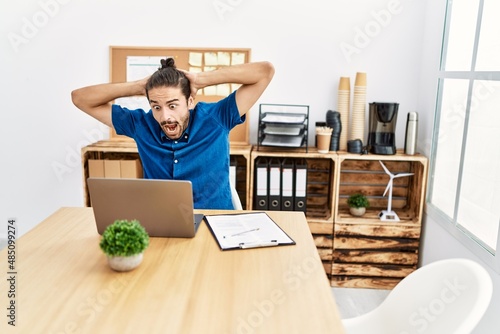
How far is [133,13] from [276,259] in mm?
2361

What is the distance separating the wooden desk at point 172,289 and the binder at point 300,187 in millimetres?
1410

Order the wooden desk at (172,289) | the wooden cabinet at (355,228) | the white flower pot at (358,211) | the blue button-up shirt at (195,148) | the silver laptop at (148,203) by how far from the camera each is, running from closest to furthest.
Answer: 1. the wooden desk at (172,289)
2. the silver laptop at (148,203)
3. the blue button-up shirt at (195,148)
4. the wooden cabinet at (355,228)
5. the white flower pot at (358,211)

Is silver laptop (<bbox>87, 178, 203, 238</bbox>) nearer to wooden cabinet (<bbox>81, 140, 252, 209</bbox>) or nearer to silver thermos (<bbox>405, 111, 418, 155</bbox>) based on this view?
wooden cabinet (<bbox>81, 140, 252, 209</bbox>)

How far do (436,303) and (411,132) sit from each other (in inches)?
73.5

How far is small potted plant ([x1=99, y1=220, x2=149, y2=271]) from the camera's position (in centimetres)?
126

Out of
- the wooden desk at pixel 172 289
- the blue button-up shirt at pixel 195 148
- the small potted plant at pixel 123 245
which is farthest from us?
the blue button-up shirt at pixel 195 148

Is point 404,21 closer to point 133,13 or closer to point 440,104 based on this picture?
point 440,104

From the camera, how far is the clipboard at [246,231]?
58.7 inches

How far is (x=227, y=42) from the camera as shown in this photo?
3139mm

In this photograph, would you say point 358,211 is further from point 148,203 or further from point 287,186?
point 148,203

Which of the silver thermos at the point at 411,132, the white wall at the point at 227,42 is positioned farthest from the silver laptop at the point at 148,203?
the silver thermos at the point at 411,132

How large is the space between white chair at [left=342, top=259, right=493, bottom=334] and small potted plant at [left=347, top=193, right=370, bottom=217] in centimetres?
160

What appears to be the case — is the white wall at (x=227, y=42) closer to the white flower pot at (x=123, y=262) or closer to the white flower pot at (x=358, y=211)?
the white flower pot at (x=358, y=211)

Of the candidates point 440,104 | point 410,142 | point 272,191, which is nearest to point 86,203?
point 272,191
